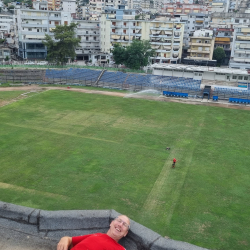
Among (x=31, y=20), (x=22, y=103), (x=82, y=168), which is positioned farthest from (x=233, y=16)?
(x=82, y=168)

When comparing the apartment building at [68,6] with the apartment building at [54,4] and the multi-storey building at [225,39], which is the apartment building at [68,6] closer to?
the apartment building at [54,4]

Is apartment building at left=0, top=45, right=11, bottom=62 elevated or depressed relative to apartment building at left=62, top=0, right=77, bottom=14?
depressed

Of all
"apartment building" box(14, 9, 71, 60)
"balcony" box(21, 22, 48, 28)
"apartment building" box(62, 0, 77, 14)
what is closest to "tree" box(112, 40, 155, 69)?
"apartment building" box(14, 9, 71, 60)

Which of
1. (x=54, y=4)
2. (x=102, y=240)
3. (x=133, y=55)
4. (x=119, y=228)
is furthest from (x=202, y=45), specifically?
(x=54, y=4)

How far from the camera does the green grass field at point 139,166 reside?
15.9 metres

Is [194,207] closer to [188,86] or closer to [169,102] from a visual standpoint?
[169,102]

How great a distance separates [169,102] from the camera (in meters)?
42.9

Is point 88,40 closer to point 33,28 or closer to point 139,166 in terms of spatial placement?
point 33,28

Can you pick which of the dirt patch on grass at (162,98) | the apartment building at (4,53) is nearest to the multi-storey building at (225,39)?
the dirt patch on grass at (162,98)

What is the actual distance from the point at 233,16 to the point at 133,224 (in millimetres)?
101730

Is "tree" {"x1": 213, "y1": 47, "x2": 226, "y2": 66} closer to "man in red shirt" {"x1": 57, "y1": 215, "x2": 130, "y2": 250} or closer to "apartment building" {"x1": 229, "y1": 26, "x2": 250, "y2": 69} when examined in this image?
"apartment building" {"x1": 229, "y1": 26, "x2": 250, "y2": 69}

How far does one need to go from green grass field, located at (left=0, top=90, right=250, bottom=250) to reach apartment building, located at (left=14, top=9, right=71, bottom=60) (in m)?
40.7

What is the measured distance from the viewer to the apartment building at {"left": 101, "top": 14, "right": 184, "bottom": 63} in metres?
75.9

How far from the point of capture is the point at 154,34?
7606 centimetres
